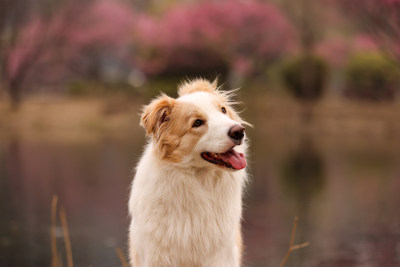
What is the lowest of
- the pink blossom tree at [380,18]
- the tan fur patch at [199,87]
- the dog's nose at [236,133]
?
the dog's nose at [236,133]

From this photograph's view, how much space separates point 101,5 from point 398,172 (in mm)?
26632

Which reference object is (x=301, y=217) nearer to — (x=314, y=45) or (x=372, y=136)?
(x=372, y=136)

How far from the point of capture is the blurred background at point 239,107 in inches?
467

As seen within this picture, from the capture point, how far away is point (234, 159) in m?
3.61

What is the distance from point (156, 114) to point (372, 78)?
1130 inches

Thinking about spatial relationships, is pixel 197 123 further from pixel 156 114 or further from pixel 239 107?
pixel 239 107

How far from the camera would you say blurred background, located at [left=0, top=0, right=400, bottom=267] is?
1185 cm

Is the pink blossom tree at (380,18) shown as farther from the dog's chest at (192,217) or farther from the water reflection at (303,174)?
→ the dog's chest at (192,217)

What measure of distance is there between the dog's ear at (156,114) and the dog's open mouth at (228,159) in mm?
398

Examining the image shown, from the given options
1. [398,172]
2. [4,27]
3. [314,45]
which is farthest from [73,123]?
[398,172]

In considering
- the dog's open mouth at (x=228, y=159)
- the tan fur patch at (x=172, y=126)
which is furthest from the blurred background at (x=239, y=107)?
the dog's open mouth at (x=228, y=159)

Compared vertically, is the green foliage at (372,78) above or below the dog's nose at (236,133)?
above

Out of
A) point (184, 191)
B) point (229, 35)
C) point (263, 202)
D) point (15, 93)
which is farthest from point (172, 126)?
point (229, 35)

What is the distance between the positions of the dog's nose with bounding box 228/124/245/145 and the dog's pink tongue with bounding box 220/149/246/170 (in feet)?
0.52
